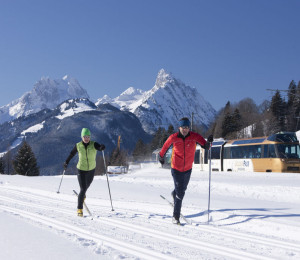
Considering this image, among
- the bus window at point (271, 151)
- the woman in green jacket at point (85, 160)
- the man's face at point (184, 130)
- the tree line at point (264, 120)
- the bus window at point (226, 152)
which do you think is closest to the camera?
the man's face at point (184, 130)

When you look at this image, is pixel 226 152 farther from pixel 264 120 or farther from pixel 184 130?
pixel 264 120

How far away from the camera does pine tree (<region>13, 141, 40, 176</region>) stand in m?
55.7

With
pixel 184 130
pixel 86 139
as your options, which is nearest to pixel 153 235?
pixel 184 130

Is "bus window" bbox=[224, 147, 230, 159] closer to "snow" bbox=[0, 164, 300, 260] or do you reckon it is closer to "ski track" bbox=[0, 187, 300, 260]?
"snow" bbox=[0, 164, 300, 260]

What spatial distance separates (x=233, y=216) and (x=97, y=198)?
4.48m

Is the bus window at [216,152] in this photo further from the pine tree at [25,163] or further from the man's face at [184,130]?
the pine tree at [25,163]

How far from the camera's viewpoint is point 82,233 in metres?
4.89

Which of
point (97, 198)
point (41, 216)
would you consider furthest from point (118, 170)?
point (41, 216)

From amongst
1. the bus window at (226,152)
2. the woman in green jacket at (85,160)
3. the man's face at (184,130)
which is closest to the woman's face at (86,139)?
the woman in green jacket at (85,160)

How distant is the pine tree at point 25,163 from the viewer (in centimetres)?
5566

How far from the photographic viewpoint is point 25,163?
56.1m

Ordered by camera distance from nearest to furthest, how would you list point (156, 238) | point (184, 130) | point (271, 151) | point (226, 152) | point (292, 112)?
point (156, 238) < point (184, 130) < point (271, 151) < point (226, 152) < point (292, 112)

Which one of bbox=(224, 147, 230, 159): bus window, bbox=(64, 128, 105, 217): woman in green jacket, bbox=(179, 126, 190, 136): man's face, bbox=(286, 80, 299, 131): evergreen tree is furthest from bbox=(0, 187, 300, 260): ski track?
bbox=(286, 80, 299, 131): evergreen tree

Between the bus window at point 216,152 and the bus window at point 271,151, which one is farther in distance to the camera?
the bus window at point 216,152
